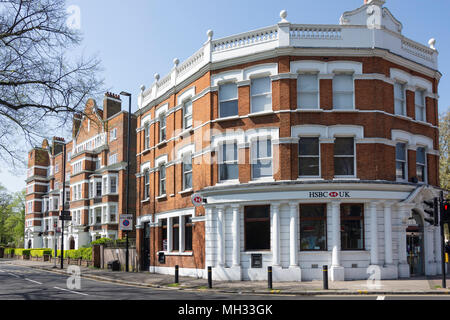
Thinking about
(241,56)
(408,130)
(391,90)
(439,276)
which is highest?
(241,56)

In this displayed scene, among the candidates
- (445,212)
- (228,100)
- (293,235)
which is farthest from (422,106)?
(293,235)

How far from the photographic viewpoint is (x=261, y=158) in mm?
23250

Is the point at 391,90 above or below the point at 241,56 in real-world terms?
below

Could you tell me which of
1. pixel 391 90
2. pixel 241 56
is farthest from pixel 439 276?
pixel 241 56

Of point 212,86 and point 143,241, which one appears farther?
point 143,241

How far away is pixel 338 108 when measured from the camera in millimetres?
23125

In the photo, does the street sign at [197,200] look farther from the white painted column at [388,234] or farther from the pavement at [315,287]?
the white painted column at [388,234]

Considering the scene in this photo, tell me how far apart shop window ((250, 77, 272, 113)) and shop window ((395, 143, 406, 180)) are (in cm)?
698

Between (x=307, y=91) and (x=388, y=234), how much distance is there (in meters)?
7.80

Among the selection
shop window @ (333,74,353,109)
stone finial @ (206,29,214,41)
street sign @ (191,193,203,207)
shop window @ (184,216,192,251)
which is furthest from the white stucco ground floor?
stone finial @ (206,29,214,41)

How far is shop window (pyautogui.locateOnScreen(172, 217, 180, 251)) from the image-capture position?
1109 inches

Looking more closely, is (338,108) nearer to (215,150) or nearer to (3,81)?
(215,150)

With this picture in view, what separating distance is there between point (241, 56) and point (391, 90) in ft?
25.4

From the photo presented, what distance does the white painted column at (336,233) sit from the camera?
70.5ft
